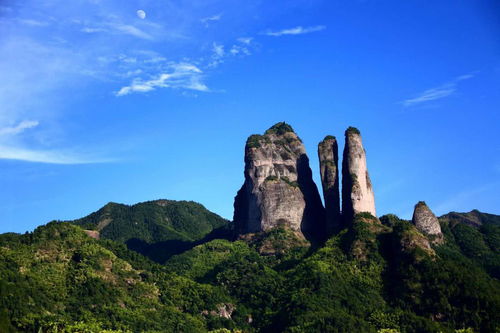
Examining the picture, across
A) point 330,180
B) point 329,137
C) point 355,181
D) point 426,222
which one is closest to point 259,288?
point 355,181

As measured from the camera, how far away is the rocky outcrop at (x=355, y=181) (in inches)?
6855

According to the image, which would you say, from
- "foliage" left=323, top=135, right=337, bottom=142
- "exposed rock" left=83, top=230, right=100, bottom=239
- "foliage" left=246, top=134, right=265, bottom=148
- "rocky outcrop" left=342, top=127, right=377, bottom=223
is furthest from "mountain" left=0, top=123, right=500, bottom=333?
"exposed rock" left=83, top=230, right=100, bottom=239

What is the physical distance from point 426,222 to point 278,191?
3656 cm

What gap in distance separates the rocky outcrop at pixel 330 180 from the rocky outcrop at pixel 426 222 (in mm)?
18251

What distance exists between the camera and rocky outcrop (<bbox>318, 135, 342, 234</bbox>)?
18162cm

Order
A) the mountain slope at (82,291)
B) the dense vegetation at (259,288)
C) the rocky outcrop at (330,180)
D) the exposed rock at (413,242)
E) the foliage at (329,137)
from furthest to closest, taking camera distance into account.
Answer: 1. the foliage at (329,137)
2. the rocky outcrop at (330,180)
3. the exposed rock at (413,242)
4. the dense vegetation at (259,288)
5. the mountain slope at (82,291)

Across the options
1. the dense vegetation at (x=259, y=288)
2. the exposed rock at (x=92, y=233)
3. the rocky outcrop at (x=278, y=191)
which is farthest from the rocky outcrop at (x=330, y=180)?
the exposed rock at (x=92, y=233)

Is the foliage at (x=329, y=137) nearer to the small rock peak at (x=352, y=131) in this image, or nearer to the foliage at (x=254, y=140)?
the small rock peak at (x=352, y=131)

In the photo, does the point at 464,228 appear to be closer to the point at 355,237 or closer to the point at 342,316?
the point at 355,237

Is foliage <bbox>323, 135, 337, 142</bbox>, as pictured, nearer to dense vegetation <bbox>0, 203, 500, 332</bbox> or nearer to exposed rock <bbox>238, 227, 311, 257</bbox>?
exposed rock <bbox>238, 227, 311, 257</bbox>

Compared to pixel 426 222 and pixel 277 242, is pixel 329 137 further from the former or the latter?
pixel 426 222

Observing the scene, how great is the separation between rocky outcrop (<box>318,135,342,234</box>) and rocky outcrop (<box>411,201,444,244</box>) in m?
18.3

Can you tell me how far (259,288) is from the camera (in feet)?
518

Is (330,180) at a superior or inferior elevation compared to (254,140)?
inferior
